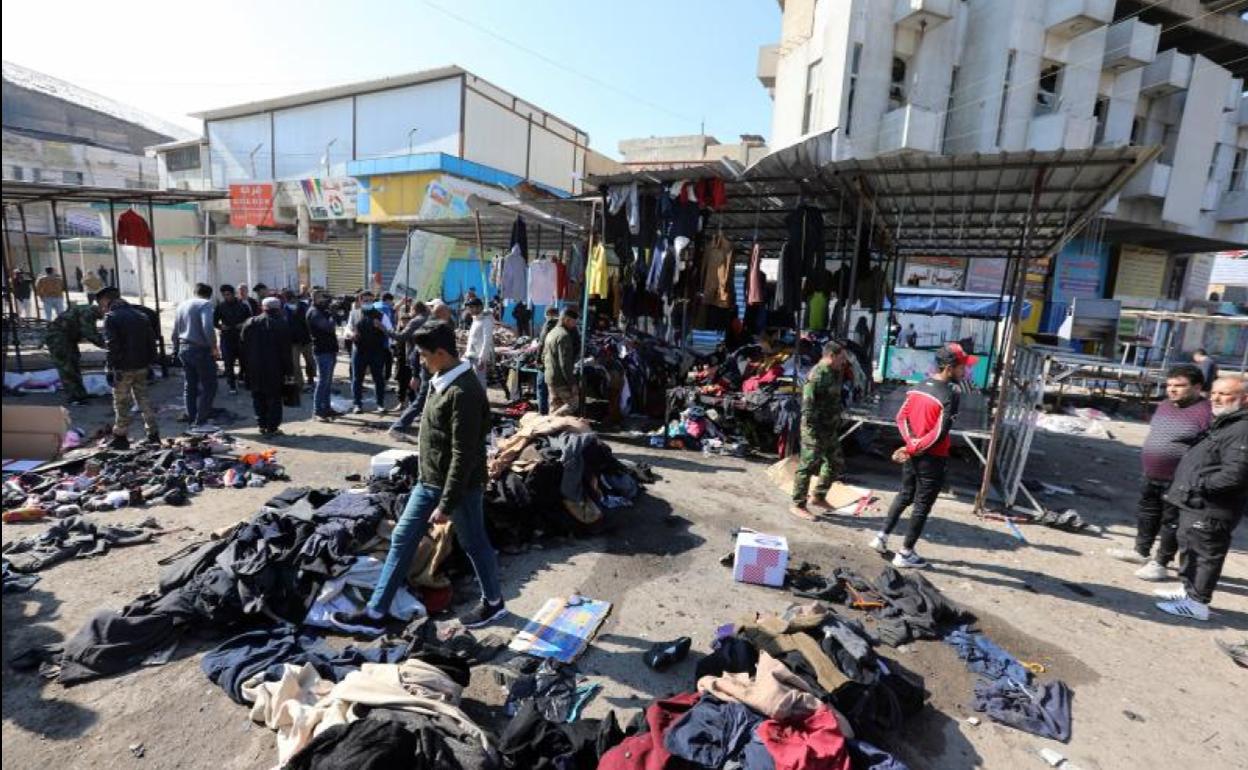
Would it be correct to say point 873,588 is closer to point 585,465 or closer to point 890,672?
point 890,672

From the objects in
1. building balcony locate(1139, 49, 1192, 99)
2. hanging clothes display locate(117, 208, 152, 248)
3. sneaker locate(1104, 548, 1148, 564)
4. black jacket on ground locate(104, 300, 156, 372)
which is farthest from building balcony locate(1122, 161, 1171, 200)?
hanging clothes display locate(117, 208, 152, 248)

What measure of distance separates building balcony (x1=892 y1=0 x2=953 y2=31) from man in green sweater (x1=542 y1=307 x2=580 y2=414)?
16.9m

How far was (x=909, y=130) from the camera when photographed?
746 inches

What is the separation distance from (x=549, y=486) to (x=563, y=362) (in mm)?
3161

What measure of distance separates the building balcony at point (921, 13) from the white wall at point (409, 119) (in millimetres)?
15592

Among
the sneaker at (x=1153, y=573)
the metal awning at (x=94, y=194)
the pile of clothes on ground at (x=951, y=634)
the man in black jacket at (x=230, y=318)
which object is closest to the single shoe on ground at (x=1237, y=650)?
the sneaker at (x=1153, y=573)

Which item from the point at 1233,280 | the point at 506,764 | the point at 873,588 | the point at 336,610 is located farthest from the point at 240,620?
the point at 1233,280

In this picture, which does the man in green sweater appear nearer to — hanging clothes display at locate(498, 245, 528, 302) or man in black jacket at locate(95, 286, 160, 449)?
hanging clothes display at locate(498, 245, 528, 302)

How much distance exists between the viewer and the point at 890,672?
13.0 feet

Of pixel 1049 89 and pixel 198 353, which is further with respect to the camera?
pixel 1049 89

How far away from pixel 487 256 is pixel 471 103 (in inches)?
236

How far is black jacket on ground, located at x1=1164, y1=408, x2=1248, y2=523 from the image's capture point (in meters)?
5.08

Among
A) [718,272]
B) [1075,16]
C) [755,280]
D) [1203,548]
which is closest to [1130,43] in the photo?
[1075,16]

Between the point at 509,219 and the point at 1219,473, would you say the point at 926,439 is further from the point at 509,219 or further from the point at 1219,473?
the point at 509,219
